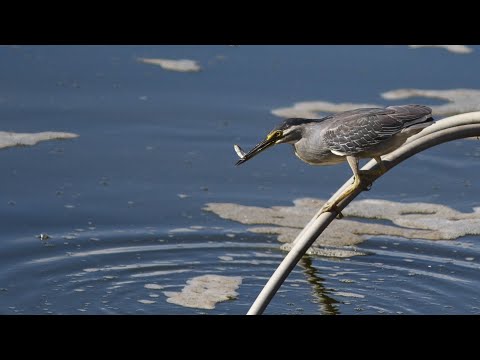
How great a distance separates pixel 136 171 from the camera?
830 cm

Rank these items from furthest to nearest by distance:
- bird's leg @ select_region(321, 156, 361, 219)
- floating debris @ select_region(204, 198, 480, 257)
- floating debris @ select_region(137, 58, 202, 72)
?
1. floating debris @ select_region(137, 58, 202, 72)
2. floating debris @ select_region(204, 198, 480, 257)
3. bird's leg @ select_region(321, 156, 361, 219)

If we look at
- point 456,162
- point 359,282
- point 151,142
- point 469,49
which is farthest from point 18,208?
point 469,49

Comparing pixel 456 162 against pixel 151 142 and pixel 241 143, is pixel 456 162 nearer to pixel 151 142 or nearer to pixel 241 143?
pixel 241 143

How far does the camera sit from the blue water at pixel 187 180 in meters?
6.66

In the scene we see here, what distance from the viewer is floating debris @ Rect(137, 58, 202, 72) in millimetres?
10023

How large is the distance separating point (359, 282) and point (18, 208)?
238 centimetres

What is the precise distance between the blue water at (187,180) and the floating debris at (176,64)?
3.2 inches

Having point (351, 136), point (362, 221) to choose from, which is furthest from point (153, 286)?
point (351, 136)

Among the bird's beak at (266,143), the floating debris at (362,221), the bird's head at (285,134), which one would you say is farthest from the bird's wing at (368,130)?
the floating debris at (362,221)

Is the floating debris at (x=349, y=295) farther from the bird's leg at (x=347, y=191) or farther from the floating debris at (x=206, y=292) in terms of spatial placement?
the bird's leg at (x=347, y=191)

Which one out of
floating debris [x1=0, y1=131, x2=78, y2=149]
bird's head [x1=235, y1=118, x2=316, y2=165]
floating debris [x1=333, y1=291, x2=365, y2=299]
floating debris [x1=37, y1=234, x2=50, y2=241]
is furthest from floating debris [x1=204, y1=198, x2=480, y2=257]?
bird's head [x1=235, y1=118, x2=316, y2=165]

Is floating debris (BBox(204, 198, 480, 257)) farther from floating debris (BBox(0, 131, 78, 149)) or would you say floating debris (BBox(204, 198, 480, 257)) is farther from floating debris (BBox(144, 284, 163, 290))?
floating debris (BBox(0, 131, 78, 149))

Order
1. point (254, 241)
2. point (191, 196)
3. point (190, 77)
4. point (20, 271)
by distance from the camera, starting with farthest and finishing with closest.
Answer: point (190, 77) → point (191, 196) → point (254, 241) → point (20, 271)

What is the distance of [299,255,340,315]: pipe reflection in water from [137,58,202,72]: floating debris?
10.9 ft
